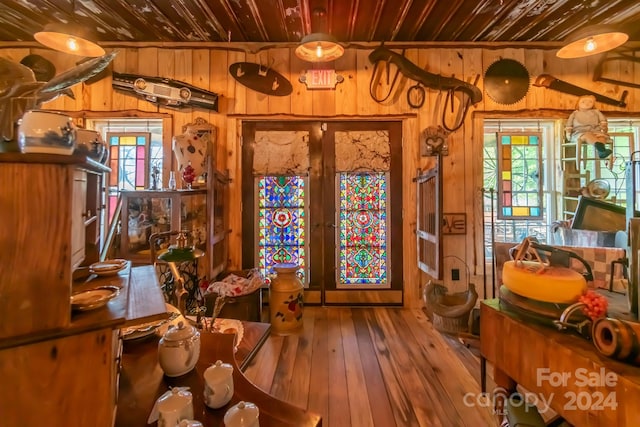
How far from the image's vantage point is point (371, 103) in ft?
11.4

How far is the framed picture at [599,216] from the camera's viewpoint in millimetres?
2398

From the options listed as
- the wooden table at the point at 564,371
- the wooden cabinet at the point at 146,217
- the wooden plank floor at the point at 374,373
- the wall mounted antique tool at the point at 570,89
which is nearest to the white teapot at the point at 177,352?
the wooden plank floor at the point at 374,373

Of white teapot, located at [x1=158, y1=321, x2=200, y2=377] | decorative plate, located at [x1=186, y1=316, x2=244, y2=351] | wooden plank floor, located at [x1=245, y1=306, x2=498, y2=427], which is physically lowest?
wooden plank floor, located at [x1=245, y1=306, x2=498, y2=427]

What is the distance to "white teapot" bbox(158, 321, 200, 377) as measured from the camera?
1025 millimetres

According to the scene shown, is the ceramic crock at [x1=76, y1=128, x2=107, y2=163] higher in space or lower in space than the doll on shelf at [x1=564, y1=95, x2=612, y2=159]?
lower

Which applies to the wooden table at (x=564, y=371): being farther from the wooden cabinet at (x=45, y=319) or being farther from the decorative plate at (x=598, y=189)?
the decorative plate at (x=598, y=189)

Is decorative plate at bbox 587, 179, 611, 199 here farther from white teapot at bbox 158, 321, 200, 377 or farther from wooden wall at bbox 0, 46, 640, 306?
white teapot at bbox 158, 321, 200, 377

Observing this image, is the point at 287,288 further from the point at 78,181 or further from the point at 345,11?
the point at 345,11

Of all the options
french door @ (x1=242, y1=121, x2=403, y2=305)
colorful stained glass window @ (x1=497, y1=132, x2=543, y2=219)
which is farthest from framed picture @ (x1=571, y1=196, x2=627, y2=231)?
french door @ (x1=242, y1=121, x2=403, y2=305)

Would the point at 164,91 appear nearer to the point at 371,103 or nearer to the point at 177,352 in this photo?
the point at 371,103

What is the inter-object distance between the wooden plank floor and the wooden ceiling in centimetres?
285

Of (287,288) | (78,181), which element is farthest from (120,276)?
(287,288)

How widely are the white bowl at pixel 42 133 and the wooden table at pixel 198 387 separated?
71 centimetres

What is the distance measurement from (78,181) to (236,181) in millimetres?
2626
